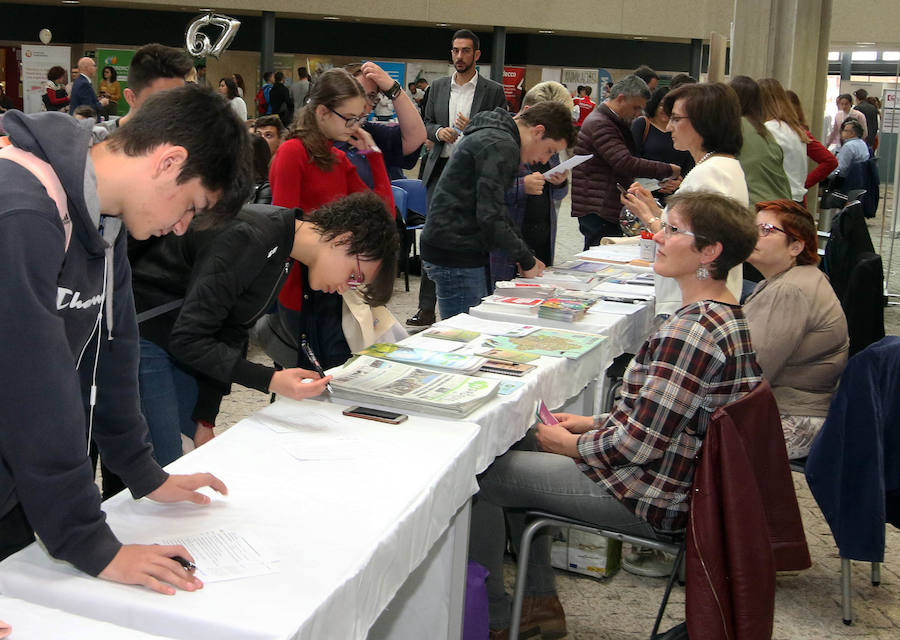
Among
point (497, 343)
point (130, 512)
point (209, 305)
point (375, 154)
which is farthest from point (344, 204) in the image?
point (375, 154)

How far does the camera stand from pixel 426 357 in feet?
8.60

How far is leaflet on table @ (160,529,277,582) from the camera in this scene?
54.6 inches

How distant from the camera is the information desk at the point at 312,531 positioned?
130 cm

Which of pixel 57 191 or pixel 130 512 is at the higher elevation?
pixel 57 191

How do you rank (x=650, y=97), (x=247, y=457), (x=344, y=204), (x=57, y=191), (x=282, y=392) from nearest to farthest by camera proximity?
(x=57, y=191) < (x=247, y=457) < (x=282, y=392) < (x=344, y=204) < (x=650, y=97)

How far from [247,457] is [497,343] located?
3.87ft

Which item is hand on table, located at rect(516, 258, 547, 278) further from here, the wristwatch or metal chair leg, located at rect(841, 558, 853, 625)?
metal chair leg, located at rect(841, 558, 853, 625)

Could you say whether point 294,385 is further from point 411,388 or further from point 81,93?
point 81,93

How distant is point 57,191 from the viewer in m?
1.23

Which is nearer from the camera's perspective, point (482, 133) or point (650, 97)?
point (482, 133)

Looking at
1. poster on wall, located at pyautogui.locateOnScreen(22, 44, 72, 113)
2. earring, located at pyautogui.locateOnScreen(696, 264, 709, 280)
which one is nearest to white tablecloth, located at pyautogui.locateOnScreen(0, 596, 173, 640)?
earring, located at pyautogui.locateOnScreen(696, 264, 709, 280)

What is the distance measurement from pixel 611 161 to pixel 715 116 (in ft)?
5.50

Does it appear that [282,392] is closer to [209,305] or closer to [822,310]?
[209,305]

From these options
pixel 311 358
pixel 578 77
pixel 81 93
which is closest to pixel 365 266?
pixel 311 358
